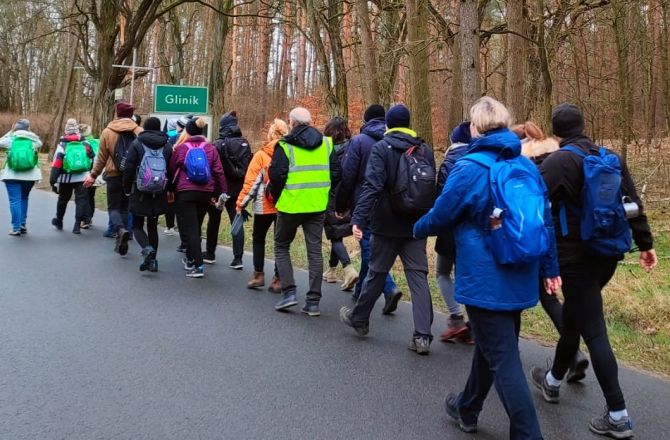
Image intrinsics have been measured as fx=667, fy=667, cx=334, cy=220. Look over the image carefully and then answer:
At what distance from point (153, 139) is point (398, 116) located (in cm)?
387

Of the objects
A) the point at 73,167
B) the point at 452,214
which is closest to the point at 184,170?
the point at 73,167

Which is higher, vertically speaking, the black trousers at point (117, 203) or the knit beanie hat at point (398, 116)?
the knit beanie hat at point (398, 116)

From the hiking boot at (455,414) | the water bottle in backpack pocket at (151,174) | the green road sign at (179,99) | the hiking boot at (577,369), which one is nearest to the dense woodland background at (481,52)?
the green road sign at (179,99)

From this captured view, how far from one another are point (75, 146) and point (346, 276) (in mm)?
6079

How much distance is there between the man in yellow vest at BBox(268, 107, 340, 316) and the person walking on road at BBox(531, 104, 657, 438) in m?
2.72

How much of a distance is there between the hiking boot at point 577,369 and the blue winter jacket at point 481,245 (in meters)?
1.50

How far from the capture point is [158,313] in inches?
252

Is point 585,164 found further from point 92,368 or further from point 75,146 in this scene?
point 75,146

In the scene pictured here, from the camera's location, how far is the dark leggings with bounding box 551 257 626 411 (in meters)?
3.95

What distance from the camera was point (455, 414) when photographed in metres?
4.06

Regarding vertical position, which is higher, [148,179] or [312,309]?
[148,179]

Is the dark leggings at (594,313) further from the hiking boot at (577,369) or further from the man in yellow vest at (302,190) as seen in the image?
the man in yellow vest at (302,190)

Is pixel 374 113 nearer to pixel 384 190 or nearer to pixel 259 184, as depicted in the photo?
pixel 384 190

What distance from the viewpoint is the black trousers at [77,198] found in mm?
11375
